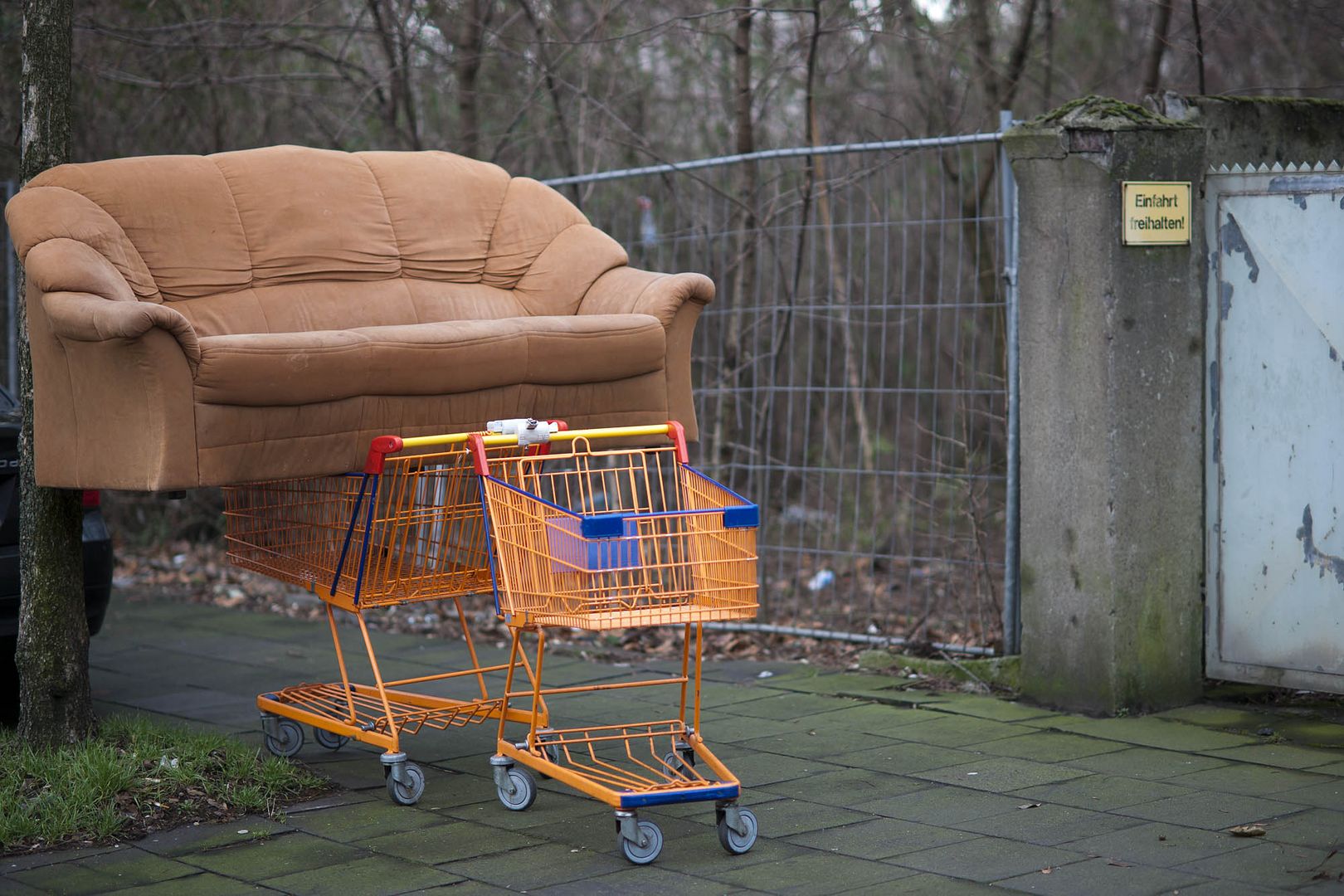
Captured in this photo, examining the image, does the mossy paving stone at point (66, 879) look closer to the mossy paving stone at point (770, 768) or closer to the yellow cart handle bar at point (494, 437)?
the yellow cart handle bar at point (494, 437)

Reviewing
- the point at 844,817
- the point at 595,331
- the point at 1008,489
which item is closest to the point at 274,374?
the point at 595,331

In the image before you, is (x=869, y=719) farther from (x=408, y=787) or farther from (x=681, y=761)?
(x=408, y=787)

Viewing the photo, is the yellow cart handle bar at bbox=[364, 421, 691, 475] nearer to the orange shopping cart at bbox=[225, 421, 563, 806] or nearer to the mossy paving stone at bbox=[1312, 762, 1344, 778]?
the orange shopping cart at bbox=[225, 421, 563, 806]

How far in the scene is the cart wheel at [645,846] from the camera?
362 cm

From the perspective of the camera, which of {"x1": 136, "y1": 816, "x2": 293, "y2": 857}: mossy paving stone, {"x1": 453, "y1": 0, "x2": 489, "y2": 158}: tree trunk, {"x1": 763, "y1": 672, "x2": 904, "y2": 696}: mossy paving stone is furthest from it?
{"x1": 453, "y1": 0, "x2": 489, "y2": 158}: tree trunk

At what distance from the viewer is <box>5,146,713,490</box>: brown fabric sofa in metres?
3.91

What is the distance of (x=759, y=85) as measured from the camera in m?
7.74

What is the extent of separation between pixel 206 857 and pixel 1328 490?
385 centimetres

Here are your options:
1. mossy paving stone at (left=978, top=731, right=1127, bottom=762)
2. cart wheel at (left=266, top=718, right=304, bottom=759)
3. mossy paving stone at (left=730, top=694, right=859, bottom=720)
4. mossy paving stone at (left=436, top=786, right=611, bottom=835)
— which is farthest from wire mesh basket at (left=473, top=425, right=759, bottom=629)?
mossy paving stone at (left=730, top=694, right=859, bottom=720)

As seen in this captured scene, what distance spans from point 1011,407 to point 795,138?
5620mm

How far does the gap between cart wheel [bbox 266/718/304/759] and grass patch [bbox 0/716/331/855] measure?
0.26 ft

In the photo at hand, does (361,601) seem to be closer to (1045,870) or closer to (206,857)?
(206,857)


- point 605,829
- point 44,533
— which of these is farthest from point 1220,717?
point 44,533

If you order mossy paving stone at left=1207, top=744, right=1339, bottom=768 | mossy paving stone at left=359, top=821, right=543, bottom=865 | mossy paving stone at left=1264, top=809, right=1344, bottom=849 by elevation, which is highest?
mossy paving stone at left=1264, top=809, right=1344, bottom=849
